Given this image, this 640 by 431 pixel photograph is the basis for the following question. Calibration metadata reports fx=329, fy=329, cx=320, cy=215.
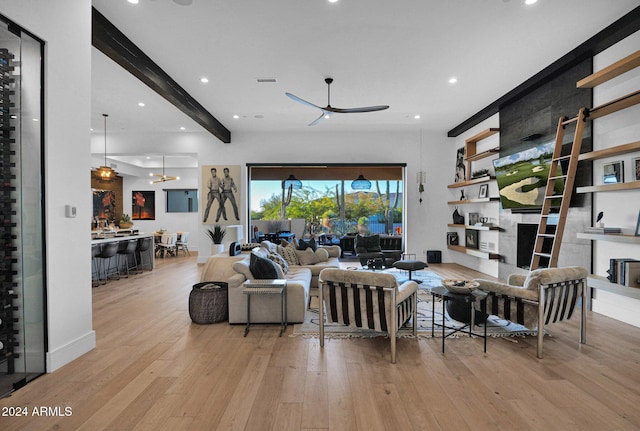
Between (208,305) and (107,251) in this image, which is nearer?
(208,305)

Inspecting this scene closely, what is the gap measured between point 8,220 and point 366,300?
2897 millimetres

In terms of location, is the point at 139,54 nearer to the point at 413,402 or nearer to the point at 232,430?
the point at 232,430

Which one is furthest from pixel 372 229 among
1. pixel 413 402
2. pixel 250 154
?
pixel 413 402

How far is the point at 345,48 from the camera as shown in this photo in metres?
4.31

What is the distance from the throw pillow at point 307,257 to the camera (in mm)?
5816

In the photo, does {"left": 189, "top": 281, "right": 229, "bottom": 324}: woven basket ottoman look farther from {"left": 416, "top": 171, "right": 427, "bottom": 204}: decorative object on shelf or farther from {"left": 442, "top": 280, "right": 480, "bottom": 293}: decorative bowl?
{"left": 416, "top": 171, "right": 427, "bottom": 204}: decorative object on shelf

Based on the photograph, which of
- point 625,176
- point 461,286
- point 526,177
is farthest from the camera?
point 526,177

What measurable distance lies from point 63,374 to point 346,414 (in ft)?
7.42

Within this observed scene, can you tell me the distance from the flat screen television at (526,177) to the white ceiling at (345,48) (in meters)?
1.22

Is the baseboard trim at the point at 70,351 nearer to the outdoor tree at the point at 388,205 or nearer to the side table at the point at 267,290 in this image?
the side table at the point at 267,290

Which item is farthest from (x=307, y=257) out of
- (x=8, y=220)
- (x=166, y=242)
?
(x=166, y=242)

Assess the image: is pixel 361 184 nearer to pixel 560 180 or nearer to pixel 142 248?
pixel 560 180

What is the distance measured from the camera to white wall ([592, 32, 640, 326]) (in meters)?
3.72

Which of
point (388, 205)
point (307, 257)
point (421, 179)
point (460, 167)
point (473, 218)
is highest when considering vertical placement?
point (460, 167)
